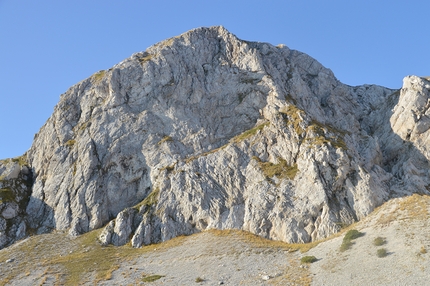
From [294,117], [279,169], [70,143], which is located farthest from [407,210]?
[70,143]

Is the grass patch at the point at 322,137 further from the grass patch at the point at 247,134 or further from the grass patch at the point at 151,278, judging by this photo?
the grass patch at the point at 151,278

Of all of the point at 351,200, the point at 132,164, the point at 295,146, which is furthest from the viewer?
the point at 132,164

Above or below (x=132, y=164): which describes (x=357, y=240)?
below

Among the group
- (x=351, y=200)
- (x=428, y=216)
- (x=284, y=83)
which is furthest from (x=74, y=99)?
(x=428, y=216)

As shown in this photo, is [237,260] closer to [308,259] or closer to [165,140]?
[308,259]

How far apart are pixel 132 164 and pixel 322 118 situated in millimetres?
42859

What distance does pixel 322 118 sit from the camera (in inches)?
3201

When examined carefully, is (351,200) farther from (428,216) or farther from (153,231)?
(153,231)

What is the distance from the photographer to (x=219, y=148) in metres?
71.1

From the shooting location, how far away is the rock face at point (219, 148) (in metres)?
57.4

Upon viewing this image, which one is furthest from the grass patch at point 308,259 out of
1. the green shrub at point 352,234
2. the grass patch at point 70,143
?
the grass patch at point 70,143

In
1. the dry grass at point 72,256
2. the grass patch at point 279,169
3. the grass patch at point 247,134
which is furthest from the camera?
the grass patch at point 247,134

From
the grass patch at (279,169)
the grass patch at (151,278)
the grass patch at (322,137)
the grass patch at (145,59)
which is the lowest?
the grass patch at (151,278)

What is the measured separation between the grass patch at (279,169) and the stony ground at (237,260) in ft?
39.4
